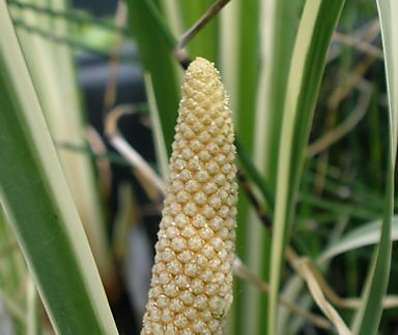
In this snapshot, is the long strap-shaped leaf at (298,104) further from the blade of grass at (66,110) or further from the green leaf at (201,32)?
the blade of grass at (66,110)

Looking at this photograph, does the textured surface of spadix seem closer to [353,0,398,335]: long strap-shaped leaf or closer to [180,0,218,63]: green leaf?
[353,0,398,335]: long strap-shaped leaf

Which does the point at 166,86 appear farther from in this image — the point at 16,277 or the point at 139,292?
the point at 139,292

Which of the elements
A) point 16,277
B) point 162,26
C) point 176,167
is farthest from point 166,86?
point 16,277

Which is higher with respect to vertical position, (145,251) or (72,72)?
(72,72)

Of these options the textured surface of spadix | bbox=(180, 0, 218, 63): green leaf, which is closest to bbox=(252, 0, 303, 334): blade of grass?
bbox=(180, 0, 218, 63): green leaf

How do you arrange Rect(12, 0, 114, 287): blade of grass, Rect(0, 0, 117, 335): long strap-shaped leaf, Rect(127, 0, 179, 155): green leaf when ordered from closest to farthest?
Rect(0, 0, 117, 335): long strap-shaped leaf, Rect(127, 0, 179, 155): green leaf, Rect(12, 0, 114, 287): blade of grass

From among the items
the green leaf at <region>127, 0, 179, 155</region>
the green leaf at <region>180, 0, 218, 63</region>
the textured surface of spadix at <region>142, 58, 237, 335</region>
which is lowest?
the textured surface of spadix at <region>142, 58, 237, 335</region>

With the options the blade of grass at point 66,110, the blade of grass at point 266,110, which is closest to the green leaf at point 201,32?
the blade of grass at point 266,110
